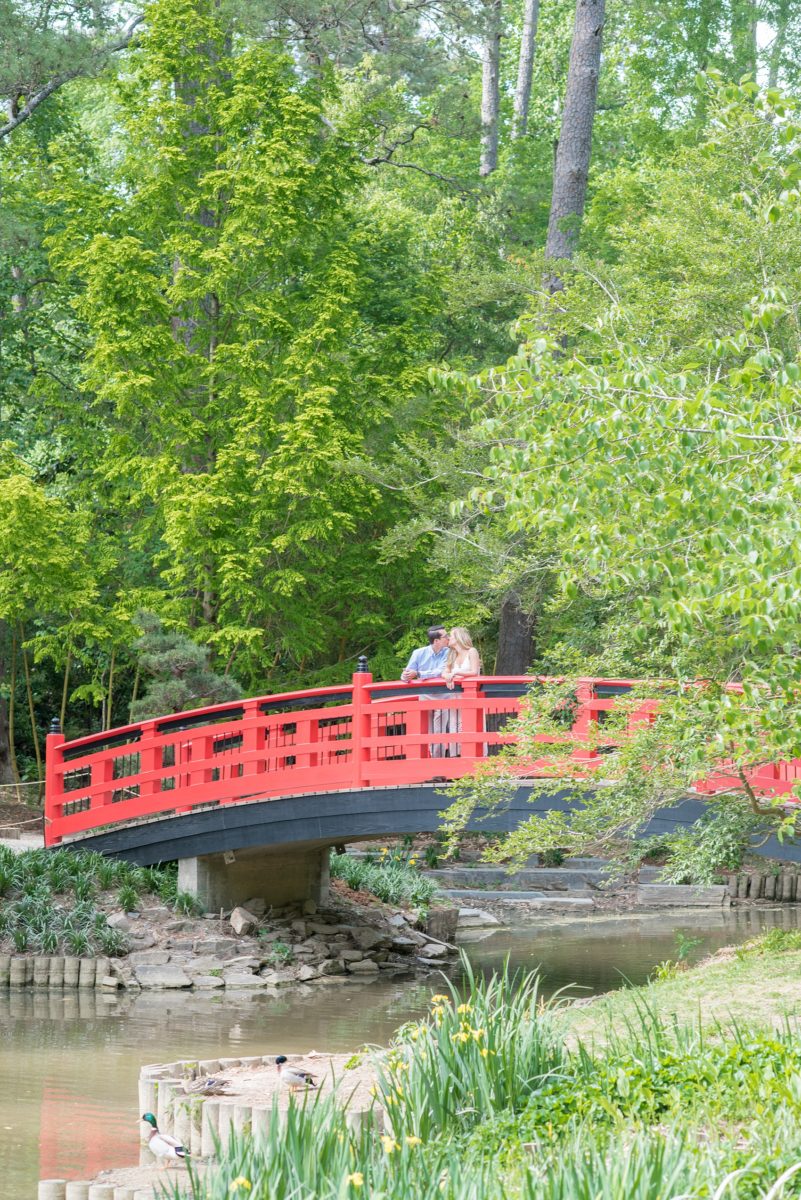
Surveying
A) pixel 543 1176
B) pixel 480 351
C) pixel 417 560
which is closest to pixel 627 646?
pixel 543 1176

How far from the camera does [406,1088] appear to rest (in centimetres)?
599

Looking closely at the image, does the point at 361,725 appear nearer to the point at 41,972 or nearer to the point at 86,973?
the point at 86,973

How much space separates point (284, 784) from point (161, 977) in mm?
2192

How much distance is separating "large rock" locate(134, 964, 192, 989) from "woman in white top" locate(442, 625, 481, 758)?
3.19 meters

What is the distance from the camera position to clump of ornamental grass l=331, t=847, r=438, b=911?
16.7 metres

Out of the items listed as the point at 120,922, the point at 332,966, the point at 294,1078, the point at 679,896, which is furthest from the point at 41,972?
the point at 679,896

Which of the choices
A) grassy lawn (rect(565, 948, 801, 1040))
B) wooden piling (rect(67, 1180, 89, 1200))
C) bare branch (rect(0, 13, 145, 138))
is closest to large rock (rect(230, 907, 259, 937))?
grassy lawn (rect(565, 948, 801, 1040))

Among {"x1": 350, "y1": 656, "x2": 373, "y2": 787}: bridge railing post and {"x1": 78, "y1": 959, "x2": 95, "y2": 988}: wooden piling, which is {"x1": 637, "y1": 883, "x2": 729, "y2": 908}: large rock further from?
{"x1": 78, "y1": 959, "x2": 95, "y2": 988}: wooden piling

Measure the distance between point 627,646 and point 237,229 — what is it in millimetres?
9761

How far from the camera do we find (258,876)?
15.5 meters

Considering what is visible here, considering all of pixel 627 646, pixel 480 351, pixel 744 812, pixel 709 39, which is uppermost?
pixel 709 39

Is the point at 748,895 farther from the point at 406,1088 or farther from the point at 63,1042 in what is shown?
the point at 406,1088

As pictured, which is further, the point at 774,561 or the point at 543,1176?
the point at 774,561

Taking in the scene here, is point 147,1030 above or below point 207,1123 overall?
below
